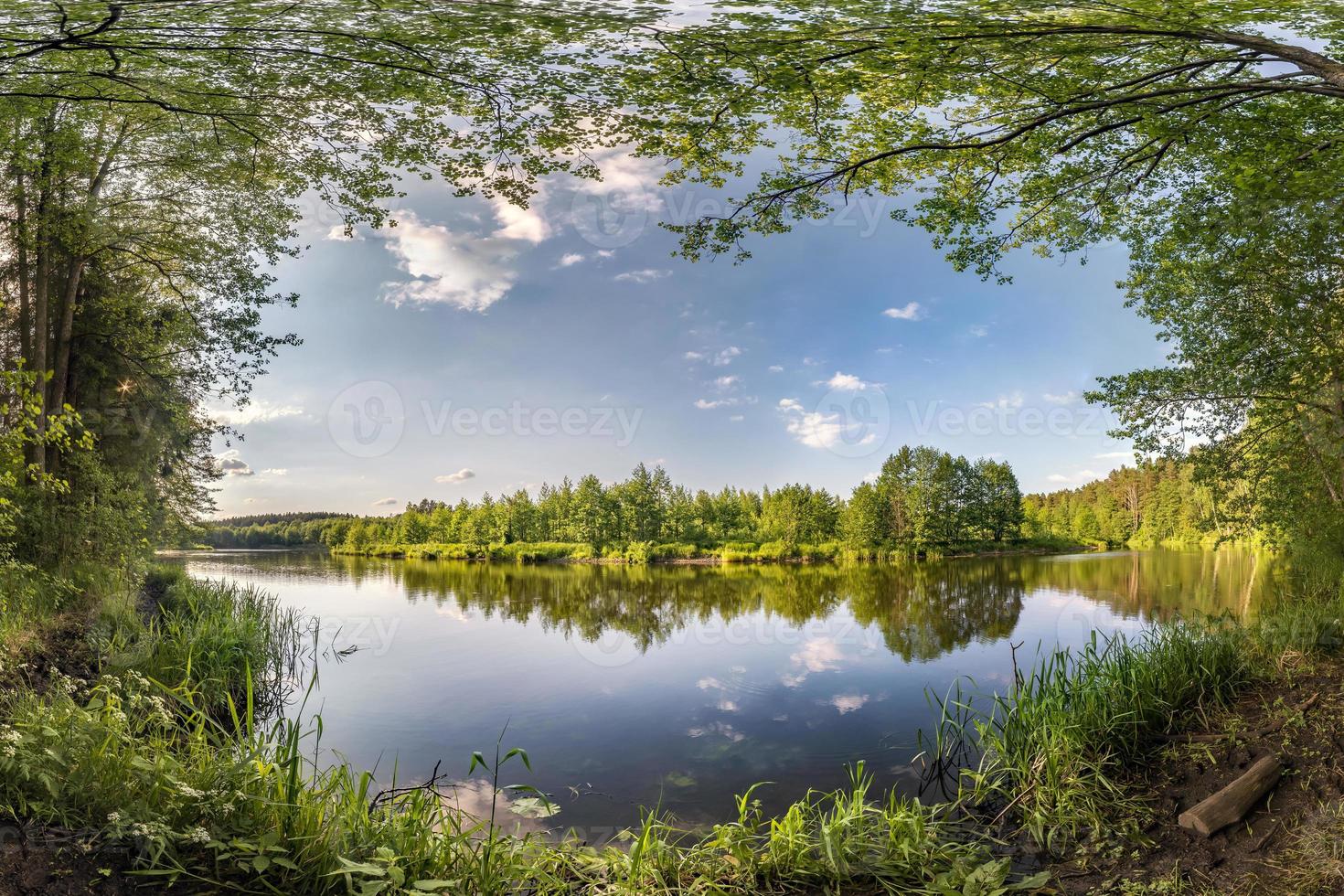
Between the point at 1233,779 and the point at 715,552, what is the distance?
33057 millimetres

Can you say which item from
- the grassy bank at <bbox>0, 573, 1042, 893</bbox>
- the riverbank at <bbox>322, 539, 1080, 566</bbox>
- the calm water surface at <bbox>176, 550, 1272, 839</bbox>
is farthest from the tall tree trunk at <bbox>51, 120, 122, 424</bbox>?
the riverbank at <bbox>322, 539, 1080, 566</bbox>

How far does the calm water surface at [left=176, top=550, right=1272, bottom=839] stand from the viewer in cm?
646

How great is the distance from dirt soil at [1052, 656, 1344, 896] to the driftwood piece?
49mm

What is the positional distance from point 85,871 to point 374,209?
20.5 ft

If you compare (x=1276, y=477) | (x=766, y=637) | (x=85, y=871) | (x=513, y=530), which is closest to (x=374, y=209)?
(x=85, y=871)

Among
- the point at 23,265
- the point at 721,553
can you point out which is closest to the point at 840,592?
the point at 721,553

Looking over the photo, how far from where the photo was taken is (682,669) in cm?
1048

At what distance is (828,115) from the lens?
6211 millimetres

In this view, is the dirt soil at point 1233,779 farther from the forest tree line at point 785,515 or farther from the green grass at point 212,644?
the forest tree line at point 785,515

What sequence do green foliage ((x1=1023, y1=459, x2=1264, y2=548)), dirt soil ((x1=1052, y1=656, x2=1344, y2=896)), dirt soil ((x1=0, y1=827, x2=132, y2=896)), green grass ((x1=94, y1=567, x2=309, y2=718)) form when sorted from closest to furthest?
dirt soil ((x1=0, y1=827, x2=132, y2=896))
dirt soil ((x1=1052, y1=656, x2=1344, y2=896))
green grass ((x1=94, y1=567, x2=309, y2=718))
green foliage ((x1=1023, y1=459, x2=1264, y2=548))

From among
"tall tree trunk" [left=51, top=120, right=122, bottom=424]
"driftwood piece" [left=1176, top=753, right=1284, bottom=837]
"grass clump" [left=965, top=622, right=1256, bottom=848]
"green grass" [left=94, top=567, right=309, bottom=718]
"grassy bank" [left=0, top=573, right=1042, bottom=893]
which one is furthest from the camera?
"tall tree trunk" [left=51, top=120, right=122, bottom=424]

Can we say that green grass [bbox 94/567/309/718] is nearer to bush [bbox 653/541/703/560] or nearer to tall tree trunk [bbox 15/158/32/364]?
tall tree trunk [bbox 15/158/32/364]

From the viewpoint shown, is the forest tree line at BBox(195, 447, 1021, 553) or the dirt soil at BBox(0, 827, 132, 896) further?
the forest tree line at BBox(195, 447, 1021, 553)

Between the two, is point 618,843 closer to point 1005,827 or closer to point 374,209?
point 1005,827
